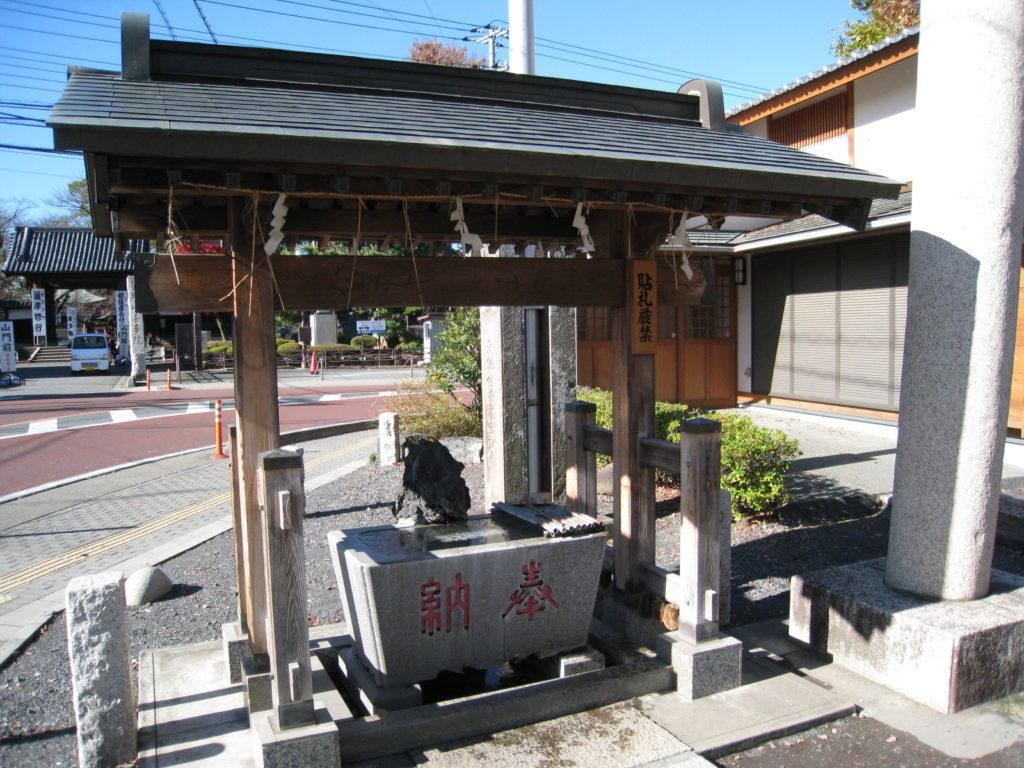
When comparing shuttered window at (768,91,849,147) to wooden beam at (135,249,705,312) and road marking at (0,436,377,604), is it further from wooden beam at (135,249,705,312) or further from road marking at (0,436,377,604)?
road marking at (0,436,377,604)

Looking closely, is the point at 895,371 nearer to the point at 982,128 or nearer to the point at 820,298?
the point at 820,298

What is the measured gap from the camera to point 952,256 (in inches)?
176

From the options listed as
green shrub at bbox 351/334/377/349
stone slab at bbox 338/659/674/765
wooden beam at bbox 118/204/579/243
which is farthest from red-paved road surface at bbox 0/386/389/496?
green shrub at bbox 351/334/377/349

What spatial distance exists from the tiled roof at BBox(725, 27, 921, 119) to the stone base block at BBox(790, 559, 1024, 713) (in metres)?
8.57

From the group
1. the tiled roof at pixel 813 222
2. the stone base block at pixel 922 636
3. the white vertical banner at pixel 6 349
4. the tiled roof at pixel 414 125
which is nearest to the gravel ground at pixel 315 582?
the stone base block at pixel 922 636

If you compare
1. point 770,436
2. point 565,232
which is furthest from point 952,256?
point 770,436

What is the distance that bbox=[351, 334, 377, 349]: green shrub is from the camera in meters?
40.7

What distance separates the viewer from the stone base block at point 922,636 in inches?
163

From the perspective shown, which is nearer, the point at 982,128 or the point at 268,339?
the point at 268,339

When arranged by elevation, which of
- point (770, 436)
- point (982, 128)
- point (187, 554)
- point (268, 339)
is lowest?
point (187, 554)

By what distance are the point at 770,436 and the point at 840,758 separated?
4.54 m

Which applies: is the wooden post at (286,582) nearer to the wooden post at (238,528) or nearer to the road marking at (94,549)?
the wooden post at (238,528)

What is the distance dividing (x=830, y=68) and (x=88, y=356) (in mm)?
31740

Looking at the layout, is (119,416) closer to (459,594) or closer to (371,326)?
(371,326)
